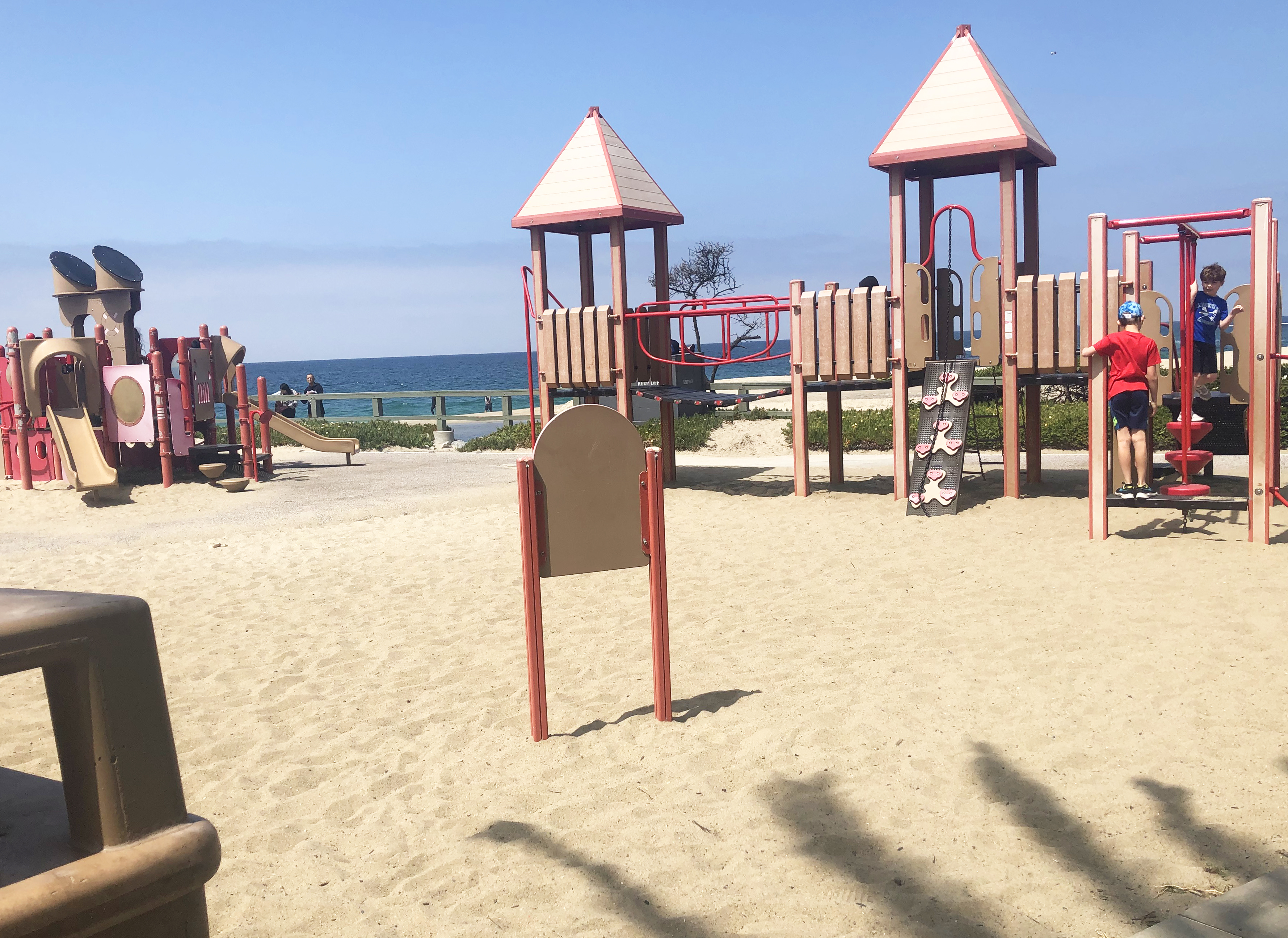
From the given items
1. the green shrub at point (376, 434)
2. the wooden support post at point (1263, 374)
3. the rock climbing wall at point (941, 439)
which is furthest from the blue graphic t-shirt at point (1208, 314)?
the green shrub at point (376, 434)

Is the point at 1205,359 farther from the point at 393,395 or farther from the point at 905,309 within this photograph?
the point at 393,395

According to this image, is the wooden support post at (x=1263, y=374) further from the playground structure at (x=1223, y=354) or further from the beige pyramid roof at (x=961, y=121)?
the beige pyramid roof at (x=961, y=121)

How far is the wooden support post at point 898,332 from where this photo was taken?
11.3 m

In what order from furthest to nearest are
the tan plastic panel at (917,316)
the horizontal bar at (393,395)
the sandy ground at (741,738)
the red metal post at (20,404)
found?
the horizontal bar at (393,395), the red metal post at (20,404), the tan plastic panel at (917,316), the sandy ground at (741,738)

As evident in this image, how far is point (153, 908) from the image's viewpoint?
65.2 inches

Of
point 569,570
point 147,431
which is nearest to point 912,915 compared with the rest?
point 569,570

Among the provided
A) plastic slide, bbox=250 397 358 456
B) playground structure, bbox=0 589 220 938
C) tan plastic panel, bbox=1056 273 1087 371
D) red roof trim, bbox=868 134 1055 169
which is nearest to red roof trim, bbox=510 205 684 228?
red roof trim, bbox=868 134 1055 169

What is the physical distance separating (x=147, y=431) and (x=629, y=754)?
1248cm

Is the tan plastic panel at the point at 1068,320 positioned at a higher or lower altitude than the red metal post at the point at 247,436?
higher

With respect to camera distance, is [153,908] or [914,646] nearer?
[153,908]

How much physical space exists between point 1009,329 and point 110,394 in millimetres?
12096

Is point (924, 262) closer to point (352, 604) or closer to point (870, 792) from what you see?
point (352, 604)

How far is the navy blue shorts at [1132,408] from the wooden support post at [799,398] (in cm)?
368

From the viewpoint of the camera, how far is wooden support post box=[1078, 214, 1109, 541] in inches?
331
